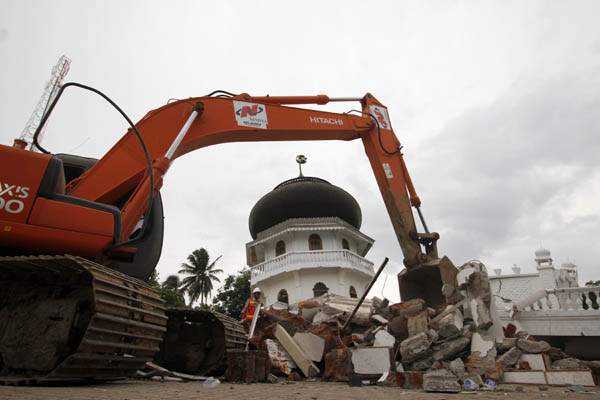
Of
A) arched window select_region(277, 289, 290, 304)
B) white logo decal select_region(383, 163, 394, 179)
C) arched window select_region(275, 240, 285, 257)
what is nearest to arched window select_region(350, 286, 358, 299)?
arched window select_region(277, 289, 290, 304)

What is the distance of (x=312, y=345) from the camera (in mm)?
7117

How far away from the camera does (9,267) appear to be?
12.3 feet

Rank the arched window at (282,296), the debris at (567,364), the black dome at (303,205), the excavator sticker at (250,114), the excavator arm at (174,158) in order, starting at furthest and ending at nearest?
the black dome at (303,205), the arched window at (282,296), the excavator sticker at (250,114), the debris at (567,364), the excavator arm at (174,158)

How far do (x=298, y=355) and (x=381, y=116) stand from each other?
5721 millimetres

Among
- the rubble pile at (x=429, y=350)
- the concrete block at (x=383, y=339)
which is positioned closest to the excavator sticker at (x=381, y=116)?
the rubble pile at (x=429, y=350)

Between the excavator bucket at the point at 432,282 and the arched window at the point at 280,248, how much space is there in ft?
55.0

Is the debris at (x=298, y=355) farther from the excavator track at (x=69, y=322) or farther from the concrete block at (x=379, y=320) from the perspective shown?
the excavator track at (x=69, y=322)

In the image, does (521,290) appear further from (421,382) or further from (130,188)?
(130,188)

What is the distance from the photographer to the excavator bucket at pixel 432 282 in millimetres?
7832

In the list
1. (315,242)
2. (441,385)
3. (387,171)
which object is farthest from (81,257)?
(315,242)

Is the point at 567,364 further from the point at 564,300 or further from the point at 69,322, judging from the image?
the point at 69,322

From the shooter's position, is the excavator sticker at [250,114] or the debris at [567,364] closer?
the debris at [567,364]

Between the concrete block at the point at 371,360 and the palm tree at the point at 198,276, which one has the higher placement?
the palm tree at the point at 198,276

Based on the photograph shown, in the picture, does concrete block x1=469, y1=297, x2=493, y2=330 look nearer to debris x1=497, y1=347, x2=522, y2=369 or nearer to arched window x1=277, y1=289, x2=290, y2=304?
debris x1=497, y1=347, x2=522, y2=369
